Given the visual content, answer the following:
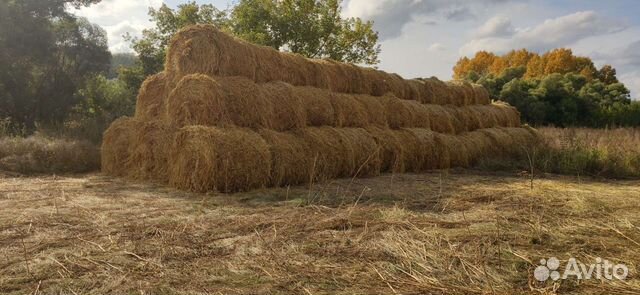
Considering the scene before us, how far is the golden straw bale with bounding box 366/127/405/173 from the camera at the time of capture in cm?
955

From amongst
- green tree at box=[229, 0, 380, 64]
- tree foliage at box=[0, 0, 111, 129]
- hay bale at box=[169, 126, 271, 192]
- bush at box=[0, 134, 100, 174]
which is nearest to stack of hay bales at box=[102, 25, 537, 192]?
hay bale at box=[169, 126, 271, 192]

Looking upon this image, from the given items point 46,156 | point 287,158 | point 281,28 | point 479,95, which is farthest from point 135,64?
point 287,158

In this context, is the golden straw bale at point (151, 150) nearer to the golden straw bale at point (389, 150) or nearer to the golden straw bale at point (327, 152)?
the golden straw bale at point (327, 152)

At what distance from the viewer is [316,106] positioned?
898 cm

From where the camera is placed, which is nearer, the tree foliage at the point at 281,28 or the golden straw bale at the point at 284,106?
the golden straw bale at the point at 284,106

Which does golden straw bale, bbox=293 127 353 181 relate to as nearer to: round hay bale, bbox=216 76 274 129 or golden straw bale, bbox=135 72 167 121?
round hay bale, bbox=216 76 274 129

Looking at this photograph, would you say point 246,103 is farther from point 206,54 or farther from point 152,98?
point 152,98

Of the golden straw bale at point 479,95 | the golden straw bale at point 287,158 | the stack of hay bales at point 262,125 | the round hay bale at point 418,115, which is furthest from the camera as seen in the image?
the golden straw bale at point 479,95

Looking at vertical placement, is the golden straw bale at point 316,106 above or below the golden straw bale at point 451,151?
above

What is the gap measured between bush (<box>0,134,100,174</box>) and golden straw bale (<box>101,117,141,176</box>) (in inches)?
45.1

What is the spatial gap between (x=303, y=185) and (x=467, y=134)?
6.71 metres

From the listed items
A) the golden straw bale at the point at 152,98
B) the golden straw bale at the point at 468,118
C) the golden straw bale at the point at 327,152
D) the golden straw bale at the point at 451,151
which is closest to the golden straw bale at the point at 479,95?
the golden straw bale at the point at 468,118

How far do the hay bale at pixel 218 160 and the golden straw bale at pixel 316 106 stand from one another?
203 centimetres

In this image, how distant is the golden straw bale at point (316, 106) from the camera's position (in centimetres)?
883
